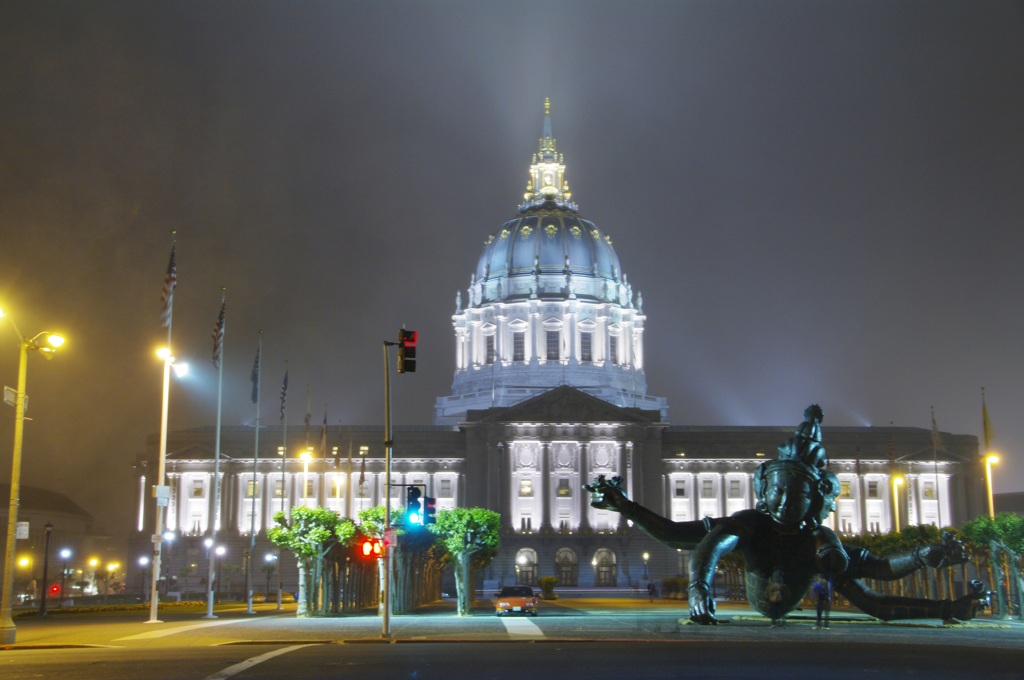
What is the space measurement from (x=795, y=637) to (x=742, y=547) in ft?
9.22

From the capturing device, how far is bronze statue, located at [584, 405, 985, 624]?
3117 centimetres

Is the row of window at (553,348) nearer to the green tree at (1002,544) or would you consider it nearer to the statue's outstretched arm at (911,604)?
the green tree at (1002,544)

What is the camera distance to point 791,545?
1266 inches

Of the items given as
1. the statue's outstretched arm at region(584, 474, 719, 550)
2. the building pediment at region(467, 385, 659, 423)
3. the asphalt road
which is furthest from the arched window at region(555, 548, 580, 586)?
the statue's outstretched arm at region(584, 474, 719, 550)

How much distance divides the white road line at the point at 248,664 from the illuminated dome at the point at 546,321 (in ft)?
403

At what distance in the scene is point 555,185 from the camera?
183 m

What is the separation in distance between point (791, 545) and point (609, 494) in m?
4.87

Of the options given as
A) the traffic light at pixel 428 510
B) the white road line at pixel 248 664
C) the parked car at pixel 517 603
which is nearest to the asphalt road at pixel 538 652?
the white road line at pixel 248 664

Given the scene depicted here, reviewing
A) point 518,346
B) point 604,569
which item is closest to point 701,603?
point 604,569

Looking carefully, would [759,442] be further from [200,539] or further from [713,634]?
[713,634]

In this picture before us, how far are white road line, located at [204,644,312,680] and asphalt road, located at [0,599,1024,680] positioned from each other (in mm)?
27

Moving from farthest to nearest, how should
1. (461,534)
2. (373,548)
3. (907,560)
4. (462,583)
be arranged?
1. (461,534)
2. (462,583)
3. (373,548)
4. (907,560)

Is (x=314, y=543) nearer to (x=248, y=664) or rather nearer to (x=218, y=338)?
(x=218, y=338)

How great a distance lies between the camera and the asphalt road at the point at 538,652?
27219mm
